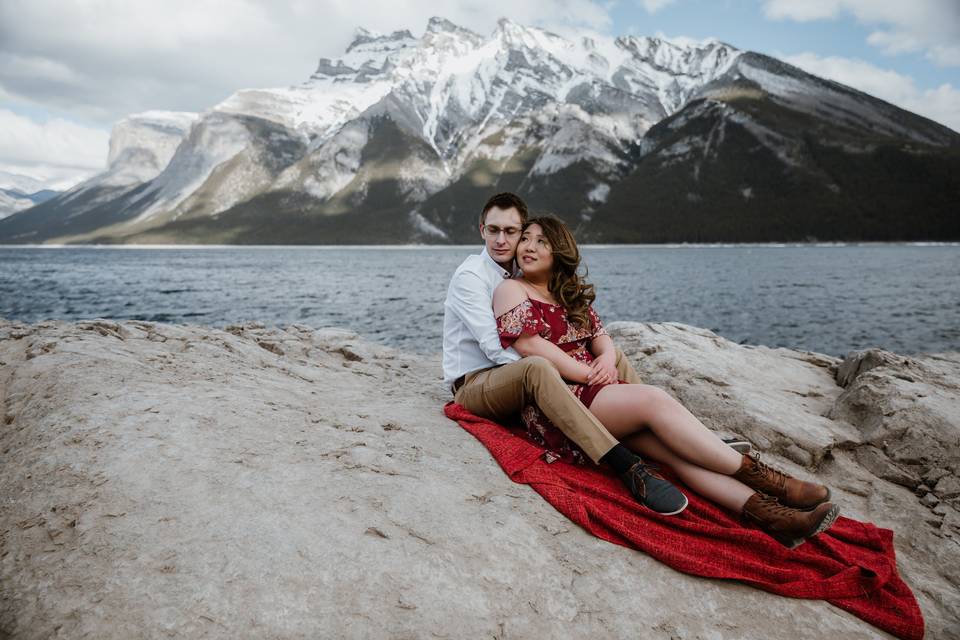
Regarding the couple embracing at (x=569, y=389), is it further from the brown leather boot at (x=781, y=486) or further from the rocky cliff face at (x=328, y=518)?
the rocky cliff face at (x=328, y=518)

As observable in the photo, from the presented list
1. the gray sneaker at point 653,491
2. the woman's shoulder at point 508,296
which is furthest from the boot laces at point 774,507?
the woman's shoulder at point 508,296

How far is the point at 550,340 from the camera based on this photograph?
5.10m

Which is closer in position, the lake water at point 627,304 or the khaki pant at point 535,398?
the khaki pant at point 535,398

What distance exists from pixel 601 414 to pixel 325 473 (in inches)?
88.6

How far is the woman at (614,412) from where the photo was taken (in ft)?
12.7

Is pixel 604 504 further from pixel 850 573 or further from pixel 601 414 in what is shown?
pixel 850 573

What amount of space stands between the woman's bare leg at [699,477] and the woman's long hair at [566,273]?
1.31 metres

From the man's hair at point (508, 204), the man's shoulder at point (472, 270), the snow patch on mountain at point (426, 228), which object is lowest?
the man's shoulder at point (472, 270)

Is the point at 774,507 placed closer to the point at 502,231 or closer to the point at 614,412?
the point at 614,412

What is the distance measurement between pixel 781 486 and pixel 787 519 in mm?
299

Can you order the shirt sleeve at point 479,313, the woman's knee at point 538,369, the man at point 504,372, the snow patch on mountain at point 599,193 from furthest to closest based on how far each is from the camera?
1. the snow patch on mountain at point 599,193
2. the shirt sleeve at point 479,313
3. the woman's knee at point 538,369
4. the man at point 504,372

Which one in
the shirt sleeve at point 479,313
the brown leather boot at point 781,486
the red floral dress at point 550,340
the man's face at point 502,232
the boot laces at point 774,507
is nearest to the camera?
the boot laces at point 774,507

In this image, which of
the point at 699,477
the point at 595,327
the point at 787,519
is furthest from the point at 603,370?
the point at 787,519

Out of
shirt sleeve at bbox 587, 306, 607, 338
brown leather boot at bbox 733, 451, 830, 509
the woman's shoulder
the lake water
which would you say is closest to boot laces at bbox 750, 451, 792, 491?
brown leather boot at bbox 733, 451, 830, 509
